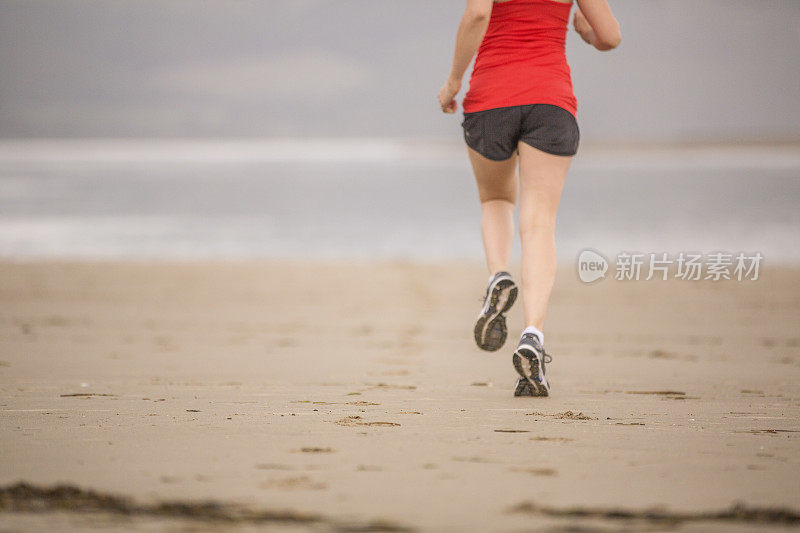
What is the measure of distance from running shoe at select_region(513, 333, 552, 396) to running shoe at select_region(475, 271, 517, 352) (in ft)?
0.70

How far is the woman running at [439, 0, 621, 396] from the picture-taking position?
292cm

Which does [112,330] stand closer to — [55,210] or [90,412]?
[90,412]

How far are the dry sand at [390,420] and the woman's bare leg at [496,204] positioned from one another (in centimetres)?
51

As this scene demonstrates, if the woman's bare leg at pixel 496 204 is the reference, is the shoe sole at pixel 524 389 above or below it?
below

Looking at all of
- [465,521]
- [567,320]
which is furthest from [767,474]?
[567,320]

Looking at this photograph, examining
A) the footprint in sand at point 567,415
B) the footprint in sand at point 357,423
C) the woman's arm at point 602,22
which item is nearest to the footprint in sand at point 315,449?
the footprint in sand at point 357,423

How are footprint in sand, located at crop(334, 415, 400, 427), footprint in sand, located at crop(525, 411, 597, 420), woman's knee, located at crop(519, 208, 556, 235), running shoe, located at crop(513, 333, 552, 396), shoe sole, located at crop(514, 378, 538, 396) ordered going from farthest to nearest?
woman's knee, located at crop(519, 208, 556, 235) → shoe sole, located at crop(514, 378, 538, 396) → running shoe, located at crop(513, 333, 552, 396) → footprint in sand, located at crop(525, 411, 597, 420) → footprint in sand, located at crop(334, 415, 400, 427)

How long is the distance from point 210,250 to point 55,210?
8.06 meters

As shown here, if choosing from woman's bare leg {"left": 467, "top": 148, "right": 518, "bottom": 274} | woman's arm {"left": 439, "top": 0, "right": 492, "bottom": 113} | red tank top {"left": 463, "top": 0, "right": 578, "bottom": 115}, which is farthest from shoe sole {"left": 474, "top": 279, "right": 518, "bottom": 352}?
woman's arm {"left": 439, "top": 0, "right": 492, "bottom": 113}

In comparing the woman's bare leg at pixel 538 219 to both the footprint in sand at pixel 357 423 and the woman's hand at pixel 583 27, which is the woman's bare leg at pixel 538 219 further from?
the footprint in sand at pixel 357 423

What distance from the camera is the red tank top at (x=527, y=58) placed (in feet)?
9.62

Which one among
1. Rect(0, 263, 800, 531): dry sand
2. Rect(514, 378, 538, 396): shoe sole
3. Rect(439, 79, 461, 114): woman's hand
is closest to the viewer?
Rect(0, 263, 800, 531): dry sand

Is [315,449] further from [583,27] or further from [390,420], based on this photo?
[583,27]

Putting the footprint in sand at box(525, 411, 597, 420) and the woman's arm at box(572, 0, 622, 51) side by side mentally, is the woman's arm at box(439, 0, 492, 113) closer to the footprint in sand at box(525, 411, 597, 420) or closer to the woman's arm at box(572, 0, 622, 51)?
the woman's arm at box(572, 0, 622, 51)
